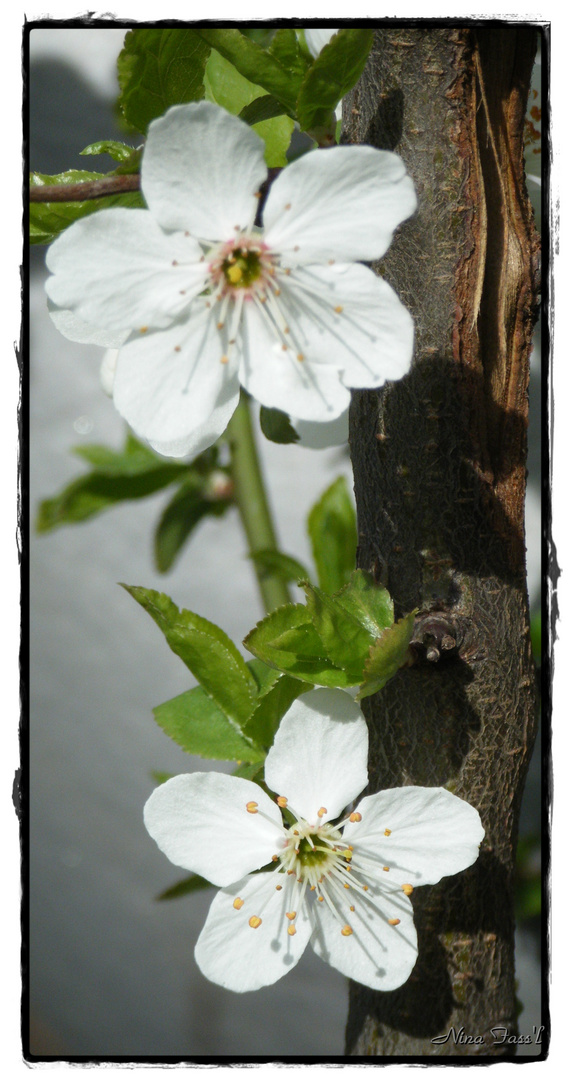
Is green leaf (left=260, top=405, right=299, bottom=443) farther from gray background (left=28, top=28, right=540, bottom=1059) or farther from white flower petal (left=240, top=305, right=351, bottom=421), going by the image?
gray background (left=28, top=28, right=540, bottom=1059)

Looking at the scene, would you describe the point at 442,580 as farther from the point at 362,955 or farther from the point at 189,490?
the point at 189,490

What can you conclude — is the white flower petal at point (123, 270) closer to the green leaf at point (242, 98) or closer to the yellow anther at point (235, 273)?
the yellow anther at point (235, 273)

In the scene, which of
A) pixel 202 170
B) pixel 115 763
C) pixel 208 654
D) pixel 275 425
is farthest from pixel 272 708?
pixel 115 763

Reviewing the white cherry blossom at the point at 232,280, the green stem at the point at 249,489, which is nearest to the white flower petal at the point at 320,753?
the white cherry blossom at the point at 232,280

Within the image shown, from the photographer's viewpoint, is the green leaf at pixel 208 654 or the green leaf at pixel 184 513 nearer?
the green leaf at pixel 208 654

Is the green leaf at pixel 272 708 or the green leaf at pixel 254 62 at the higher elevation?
the green leaf at pixel 254 62
